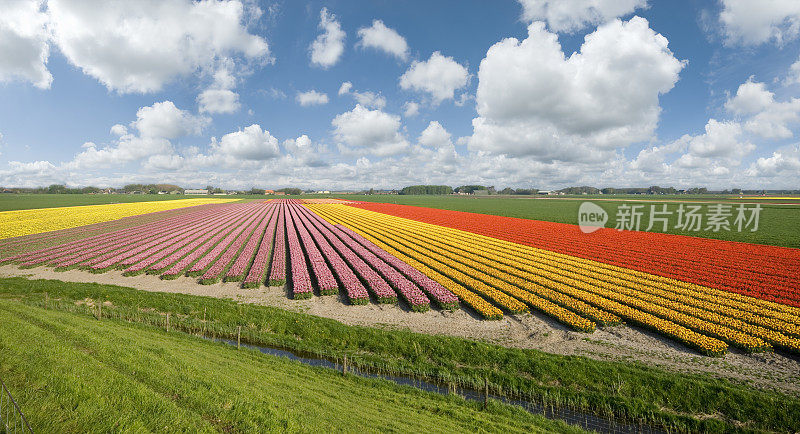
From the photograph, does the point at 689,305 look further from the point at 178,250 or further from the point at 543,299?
the point at 178,250

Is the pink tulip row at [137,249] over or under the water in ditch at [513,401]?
over

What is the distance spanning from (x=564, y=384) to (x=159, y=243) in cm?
4247

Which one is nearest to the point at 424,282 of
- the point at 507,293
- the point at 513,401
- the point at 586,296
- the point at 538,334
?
the point at 507,293

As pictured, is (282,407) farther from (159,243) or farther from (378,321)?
(159,243)

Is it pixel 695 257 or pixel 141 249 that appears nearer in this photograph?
pixel 695 257

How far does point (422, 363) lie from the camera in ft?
42.3

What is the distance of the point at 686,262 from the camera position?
27.3m

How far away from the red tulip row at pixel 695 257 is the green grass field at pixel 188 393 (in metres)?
22.0

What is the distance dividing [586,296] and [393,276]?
1290cm

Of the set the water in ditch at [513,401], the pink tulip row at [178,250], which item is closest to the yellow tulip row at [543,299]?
the water in ditch at [513,401]

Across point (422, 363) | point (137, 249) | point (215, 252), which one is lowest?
point (422, 363)

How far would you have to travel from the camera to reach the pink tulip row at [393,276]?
18.6 meters

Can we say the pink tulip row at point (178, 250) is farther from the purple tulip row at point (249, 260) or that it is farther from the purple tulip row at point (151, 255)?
the purple tulip row at point (249, 260)

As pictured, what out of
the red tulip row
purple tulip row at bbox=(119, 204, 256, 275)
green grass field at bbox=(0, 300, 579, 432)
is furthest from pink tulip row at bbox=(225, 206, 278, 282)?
the red tulip row
